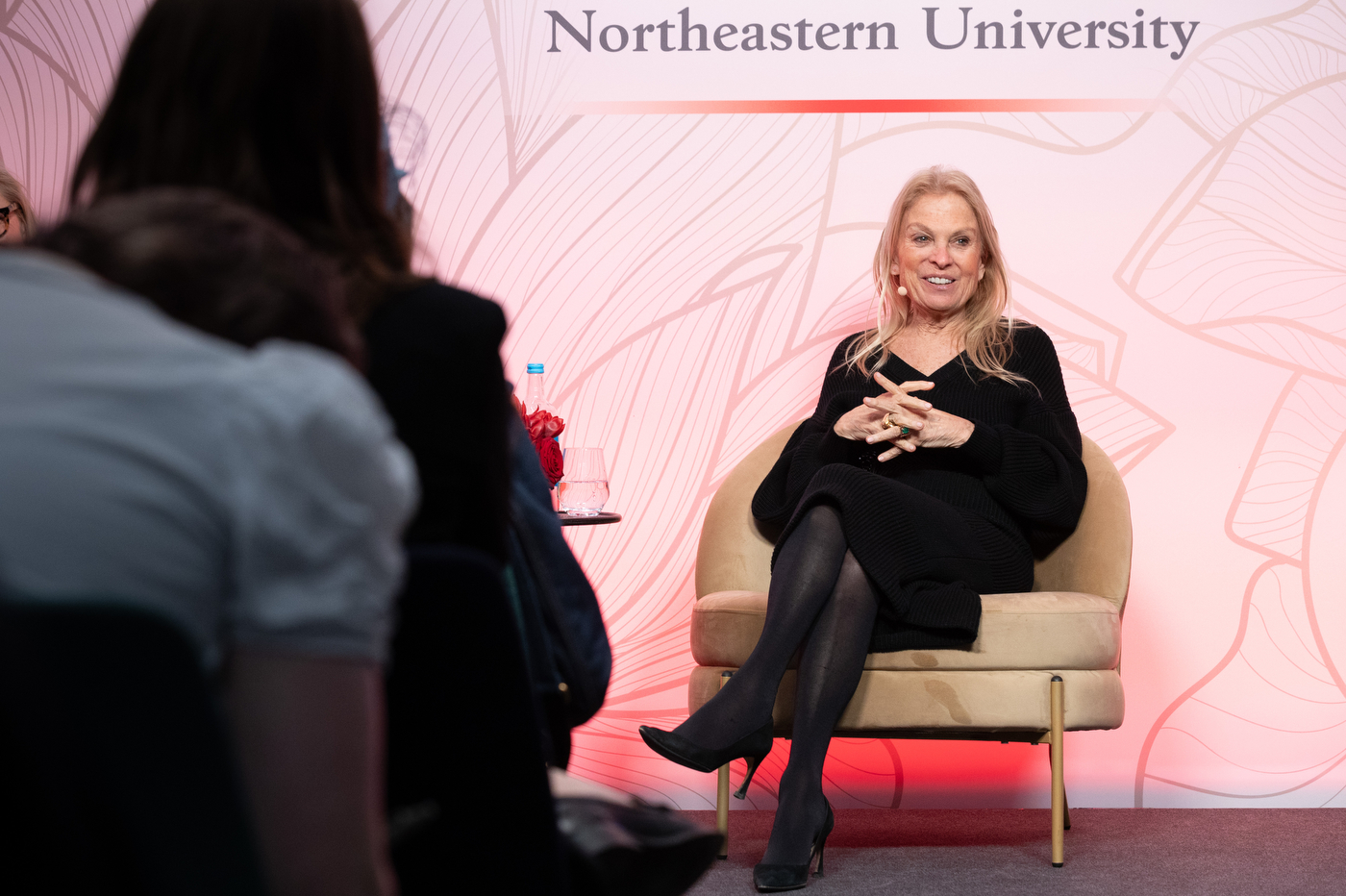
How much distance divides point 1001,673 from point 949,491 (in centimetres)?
49

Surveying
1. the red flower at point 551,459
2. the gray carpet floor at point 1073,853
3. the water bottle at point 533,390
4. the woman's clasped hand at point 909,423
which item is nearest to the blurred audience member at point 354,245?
the gray carpet floor at point 1073,853

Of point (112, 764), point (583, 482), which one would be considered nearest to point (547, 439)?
point (583, 482)

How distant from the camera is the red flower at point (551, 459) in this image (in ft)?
8.61

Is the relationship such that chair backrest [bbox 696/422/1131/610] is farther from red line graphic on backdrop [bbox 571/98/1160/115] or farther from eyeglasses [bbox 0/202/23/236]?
eyeglasses [bbox 0/202/23/236]

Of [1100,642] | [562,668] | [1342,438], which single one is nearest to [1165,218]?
[1342,438]

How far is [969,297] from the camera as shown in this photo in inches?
119

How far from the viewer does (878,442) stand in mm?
2877

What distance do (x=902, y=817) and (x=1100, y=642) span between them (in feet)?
2.99

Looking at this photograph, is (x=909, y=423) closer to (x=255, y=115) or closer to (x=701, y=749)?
(x=701, y=749)

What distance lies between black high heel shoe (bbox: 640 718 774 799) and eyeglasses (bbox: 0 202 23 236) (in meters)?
1.93

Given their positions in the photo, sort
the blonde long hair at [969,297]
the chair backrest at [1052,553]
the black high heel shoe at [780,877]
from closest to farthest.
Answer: the black high heel shoe at [780,877] < the chair backrest at [1052,553] < the blonde long hair at [969,297]

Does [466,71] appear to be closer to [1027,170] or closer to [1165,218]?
[1027,170]

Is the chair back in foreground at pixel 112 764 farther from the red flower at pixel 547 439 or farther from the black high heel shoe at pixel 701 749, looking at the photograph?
the red flower at pixel 547 439

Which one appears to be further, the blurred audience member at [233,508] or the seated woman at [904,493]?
the seated woman at [904,493]
